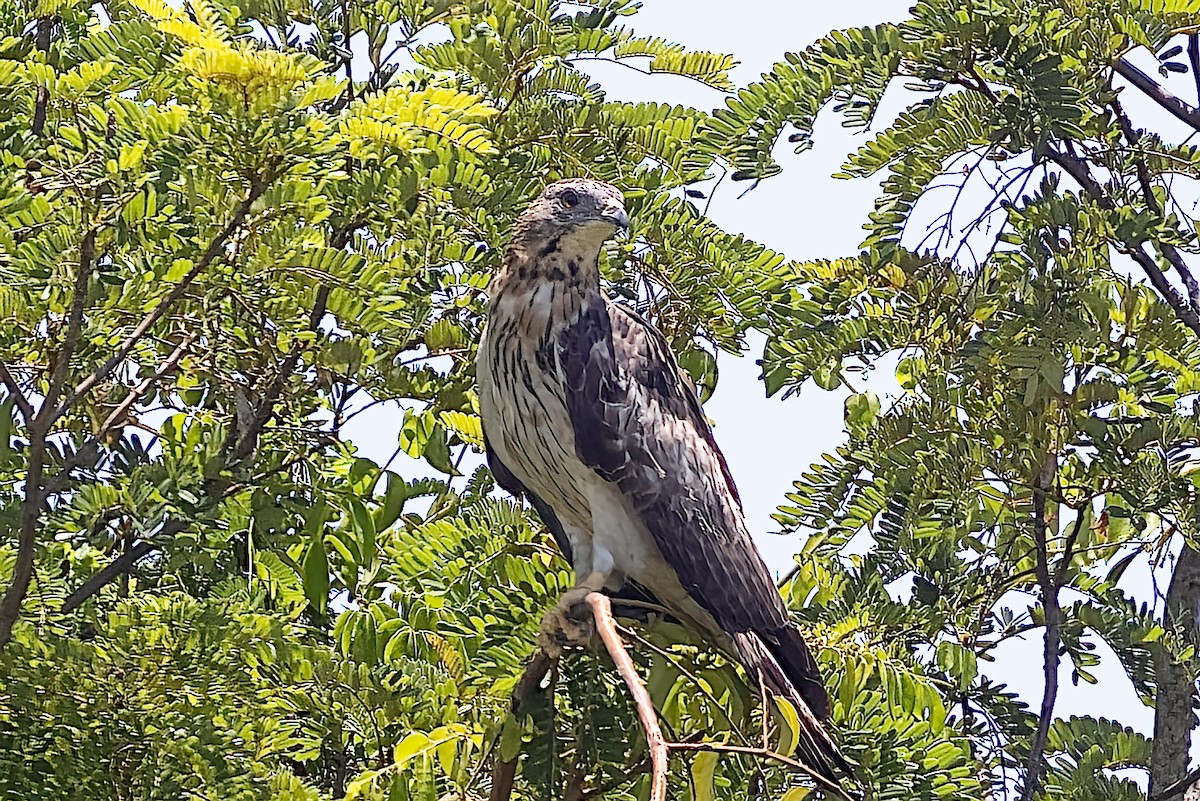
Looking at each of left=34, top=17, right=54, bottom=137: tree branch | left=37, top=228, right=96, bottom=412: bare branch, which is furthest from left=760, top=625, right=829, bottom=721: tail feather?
left=34, top=17, right=54, bottom=137: tree branch

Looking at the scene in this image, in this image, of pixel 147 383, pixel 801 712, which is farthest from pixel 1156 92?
pixel 147 383

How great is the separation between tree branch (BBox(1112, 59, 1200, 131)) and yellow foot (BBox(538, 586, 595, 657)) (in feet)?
5.52

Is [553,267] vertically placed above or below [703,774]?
above

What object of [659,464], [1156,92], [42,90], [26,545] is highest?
[42,90]

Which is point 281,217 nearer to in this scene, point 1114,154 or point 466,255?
point 466,255

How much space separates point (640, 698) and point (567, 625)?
0.68m

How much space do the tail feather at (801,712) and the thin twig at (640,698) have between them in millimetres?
300

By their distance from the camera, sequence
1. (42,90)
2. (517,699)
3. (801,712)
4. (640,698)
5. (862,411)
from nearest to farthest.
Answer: (640,698), (517,699), (801,712), (42,90), (862,411)

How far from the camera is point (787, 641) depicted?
2.64 metres

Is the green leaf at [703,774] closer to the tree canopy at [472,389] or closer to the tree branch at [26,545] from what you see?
the tree canopy at [472,389]

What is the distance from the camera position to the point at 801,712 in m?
2.29

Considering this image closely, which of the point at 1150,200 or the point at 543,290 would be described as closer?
the point at 543,290

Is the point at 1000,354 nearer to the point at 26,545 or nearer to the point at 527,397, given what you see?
the point at 527,397

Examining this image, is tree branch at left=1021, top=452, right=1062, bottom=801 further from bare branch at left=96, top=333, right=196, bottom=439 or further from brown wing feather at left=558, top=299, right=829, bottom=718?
bare branch at left=96, top=333, right=196, bottom=439
